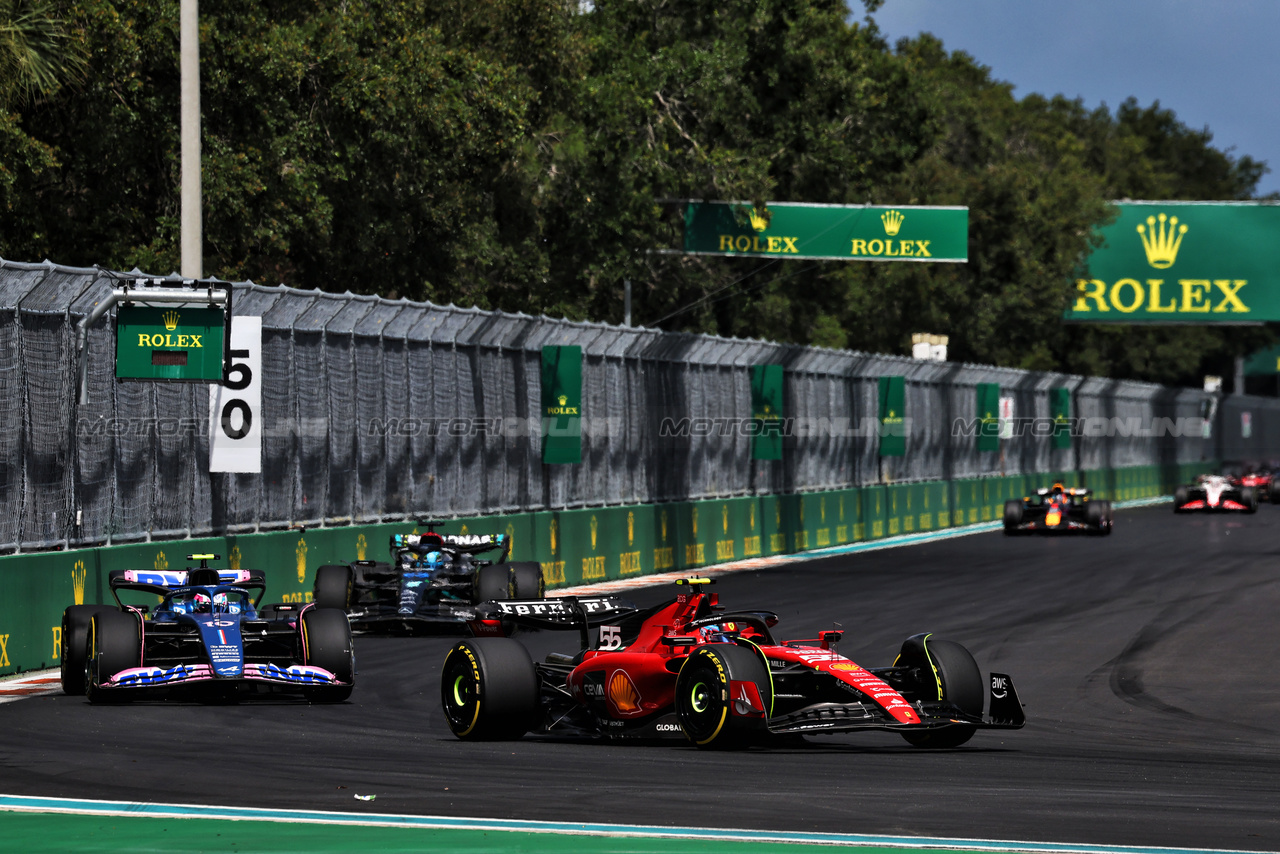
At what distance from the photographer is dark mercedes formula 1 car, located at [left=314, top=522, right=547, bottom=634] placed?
16.7 metres

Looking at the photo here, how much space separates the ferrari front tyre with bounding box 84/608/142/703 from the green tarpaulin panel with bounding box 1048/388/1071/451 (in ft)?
135

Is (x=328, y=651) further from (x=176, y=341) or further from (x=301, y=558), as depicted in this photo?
(x=301, y=558)

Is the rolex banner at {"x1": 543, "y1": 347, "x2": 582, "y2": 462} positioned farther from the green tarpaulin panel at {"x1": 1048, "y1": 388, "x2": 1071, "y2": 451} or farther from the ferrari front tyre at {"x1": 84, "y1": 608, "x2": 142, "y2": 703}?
the green tarpaulin panel at {"x1": 1048, "y1": 388, "x2": 1071, "y2": 451}

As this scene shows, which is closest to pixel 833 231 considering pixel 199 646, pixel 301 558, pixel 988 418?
pixel 988 418

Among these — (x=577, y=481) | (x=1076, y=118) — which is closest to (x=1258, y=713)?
(x=577, y=481)

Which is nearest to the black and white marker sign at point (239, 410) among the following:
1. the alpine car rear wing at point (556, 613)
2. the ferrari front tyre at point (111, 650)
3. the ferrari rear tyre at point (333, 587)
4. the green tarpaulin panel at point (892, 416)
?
the ferrari rear tyre at point (333, 587)

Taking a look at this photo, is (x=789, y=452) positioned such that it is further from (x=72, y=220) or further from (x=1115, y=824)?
(x=1115, y=824)

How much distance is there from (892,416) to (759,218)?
476 cm

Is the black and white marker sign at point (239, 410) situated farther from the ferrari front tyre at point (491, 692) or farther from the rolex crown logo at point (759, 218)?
the rolex crown logo at point (759, 218)

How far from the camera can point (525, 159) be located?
34250mm

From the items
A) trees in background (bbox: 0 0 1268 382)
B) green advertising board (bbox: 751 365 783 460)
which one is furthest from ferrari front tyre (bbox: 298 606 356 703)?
green advertising board (bbox: 751 365 783 460)

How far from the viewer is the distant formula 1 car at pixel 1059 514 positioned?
117ft

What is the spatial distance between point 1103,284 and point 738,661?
4727 cm

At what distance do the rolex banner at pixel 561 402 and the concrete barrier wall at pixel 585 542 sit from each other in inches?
31.3
